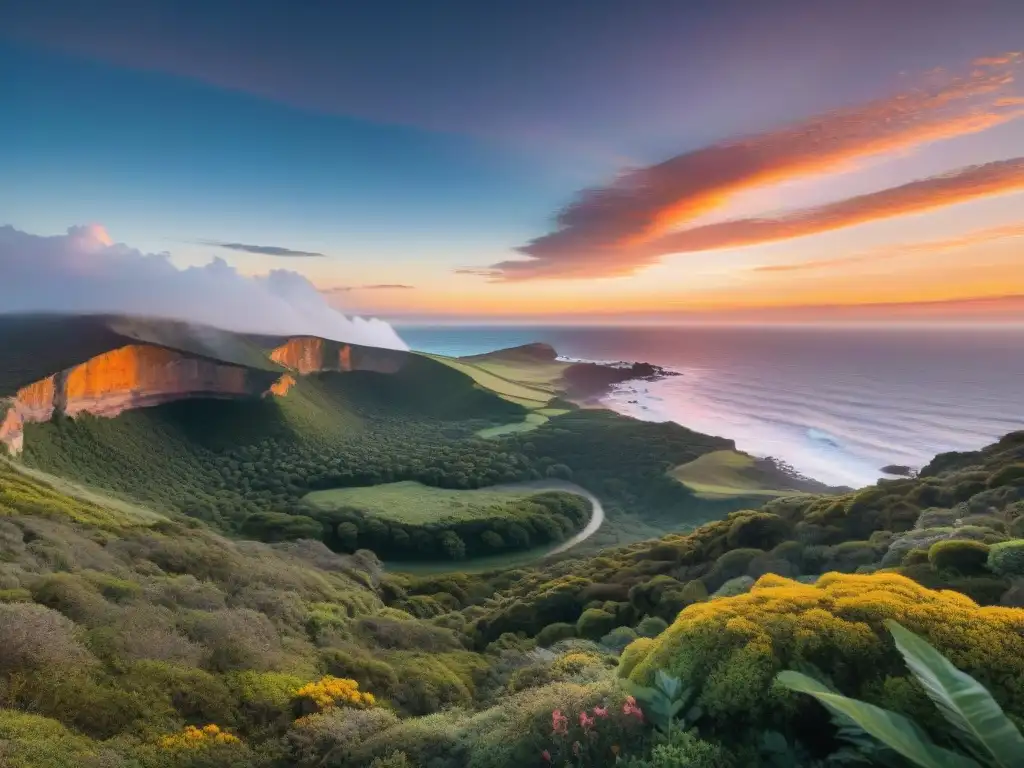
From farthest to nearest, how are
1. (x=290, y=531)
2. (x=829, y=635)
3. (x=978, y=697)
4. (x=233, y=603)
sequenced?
(x=290, y=531)
(x=233, y=603)
(x=829, y=635)
(x=978, y=697)

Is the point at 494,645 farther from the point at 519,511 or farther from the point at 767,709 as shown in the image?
the point at 519,511

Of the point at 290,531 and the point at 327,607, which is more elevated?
the point at 327,607

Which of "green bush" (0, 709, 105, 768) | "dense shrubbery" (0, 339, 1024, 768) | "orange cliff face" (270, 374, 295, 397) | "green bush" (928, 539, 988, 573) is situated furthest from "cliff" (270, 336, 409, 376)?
"green bush" (928, 539, 988, 573)

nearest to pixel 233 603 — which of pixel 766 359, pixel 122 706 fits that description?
pixel 122 706

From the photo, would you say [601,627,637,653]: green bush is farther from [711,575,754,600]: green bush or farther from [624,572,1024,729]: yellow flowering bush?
Answer: [624,572,1024,729]: yellow flowering bush

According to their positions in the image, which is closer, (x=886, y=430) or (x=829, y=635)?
(x=829, y=635)

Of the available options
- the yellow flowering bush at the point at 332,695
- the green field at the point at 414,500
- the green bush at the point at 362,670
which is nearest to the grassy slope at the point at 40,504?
the green bush at the point at 362,670
